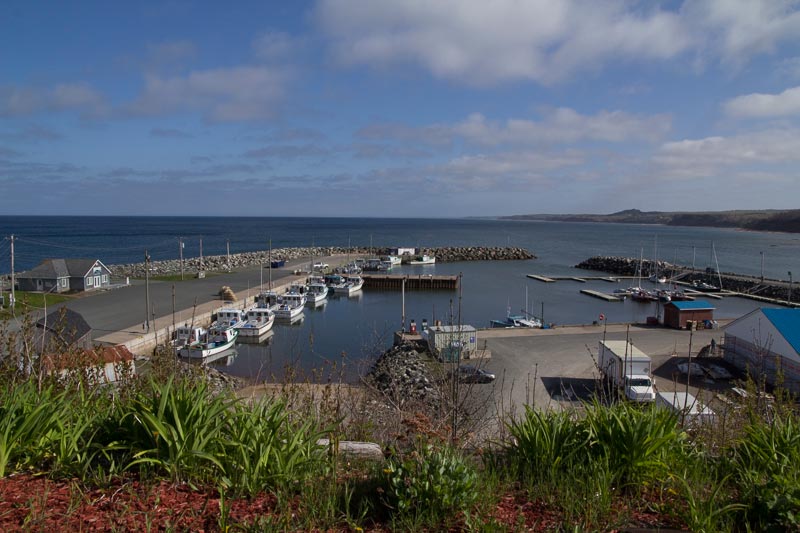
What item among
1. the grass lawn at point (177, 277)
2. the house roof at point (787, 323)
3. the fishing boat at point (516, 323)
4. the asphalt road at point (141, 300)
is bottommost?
the fishing boat at point (516, 323)

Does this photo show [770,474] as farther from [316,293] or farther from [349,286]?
[349,286]

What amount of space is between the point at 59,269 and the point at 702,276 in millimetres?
64158

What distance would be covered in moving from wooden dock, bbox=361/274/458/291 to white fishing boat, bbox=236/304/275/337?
22.3m

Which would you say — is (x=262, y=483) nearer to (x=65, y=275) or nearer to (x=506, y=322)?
(x=506, y=322)

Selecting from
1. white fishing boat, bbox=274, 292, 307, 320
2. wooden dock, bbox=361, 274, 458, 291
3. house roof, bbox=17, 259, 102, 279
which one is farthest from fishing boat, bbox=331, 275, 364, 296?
house roof, bbox=17, 259, 102, 279

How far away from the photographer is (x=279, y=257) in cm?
7531

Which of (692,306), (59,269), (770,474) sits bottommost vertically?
(692,306)

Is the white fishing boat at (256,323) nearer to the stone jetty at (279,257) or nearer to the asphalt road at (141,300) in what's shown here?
the asphalt road at (141,300)

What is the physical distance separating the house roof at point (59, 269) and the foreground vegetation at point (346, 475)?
39.1m

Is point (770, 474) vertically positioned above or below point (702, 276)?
above

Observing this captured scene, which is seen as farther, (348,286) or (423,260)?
(423,260)

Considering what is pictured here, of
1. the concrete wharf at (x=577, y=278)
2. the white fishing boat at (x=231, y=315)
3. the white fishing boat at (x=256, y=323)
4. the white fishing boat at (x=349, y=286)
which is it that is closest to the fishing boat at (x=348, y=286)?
the white fishing boat at (x=349, y=286)

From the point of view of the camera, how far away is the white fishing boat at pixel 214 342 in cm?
2564

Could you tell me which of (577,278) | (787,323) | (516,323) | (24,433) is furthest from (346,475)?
(577,278)
